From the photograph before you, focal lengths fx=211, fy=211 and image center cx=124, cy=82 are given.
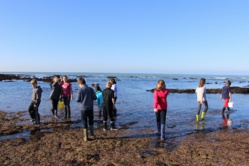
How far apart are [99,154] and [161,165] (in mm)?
1632

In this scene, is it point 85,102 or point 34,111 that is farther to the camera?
point 34,111

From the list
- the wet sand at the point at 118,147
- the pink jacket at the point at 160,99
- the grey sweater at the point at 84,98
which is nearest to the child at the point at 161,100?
the pink jacket at the point at 160,99

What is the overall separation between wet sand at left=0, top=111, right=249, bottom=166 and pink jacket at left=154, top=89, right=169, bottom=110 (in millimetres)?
1082

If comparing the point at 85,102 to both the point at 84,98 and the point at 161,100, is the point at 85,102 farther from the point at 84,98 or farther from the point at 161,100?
the point at 161,100

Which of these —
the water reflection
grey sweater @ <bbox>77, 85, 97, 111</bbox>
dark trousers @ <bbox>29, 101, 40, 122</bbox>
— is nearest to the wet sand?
dark trousers @ <bbox>29, 101, 40, 122</bbox>

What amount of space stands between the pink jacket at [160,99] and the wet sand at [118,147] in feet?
3.55

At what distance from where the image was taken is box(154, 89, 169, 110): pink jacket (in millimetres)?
6832

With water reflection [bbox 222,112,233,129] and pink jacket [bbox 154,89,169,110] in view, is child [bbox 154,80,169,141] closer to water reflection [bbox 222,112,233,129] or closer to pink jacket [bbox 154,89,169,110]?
pink jacket [bbox 154,89,169,110]

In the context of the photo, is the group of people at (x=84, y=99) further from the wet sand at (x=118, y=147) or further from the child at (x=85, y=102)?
the wet sand at (x=118, y=147)

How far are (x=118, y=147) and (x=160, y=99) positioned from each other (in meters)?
2.05

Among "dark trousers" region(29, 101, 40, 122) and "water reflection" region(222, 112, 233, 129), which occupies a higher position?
"dark trousers" region(29, 101, 40, 122)

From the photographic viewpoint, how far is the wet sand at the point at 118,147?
516cm

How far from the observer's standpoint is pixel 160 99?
22.6ft

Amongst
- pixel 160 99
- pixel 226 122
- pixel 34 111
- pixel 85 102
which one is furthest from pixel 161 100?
pixel 34 111
